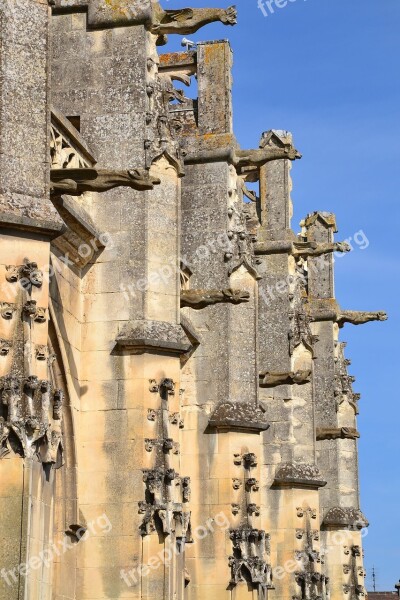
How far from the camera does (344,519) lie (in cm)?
3303

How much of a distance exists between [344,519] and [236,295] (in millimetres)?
12266

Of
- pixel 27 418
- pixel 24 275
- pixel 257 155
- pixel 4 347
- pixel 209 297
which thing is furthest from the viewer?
pixel 257 155

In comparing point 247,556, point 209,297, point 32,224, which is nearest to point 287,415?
point 247,556

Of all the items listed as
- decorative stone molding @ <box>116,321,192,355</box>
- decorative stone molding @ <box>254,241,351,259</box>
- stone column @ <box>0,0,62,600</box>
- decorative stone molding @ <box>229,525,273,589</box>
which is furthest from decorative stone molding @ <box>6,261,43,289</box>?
decorative stone molding @ <box>254,241,351,259</box>

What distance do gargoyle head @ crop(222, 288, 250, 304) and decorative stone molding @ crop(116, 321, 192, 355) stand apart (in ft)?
10.4

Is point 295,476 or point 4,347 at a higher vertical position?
point 295,476

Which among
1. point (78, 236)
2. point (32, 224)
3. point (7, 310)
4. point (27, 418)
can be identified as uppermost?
point (78, 236)

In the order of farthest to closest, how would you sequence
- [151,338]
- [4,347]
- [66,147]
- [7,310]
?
1. [151,338]
2. [66,147]
3. [7,310]
4. [4,347]

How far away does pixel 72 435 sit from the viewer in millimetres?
18219

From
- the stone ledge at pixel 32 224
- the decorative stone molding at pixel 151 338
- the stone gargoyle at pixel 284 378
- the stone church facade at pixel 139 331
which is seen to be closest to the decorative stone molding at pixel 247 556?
the stone church facade at pixel 139 331

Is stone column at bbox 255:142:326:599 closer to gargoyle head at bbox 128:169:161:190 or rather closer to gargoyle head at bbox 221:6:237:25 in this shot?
gargoyle head at bbox 221:6:237:25

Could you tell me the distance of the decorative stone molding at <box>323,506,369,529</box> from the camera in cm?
3309

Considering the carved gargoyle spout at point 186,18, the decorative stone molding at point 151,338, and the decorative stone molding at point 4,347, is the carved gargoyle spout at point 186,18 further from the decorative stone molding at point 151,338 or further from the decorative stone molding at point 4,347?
the decorative stone molding at point 4,347

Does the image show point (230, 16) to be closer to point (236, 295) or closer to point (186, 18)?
point (186, 18)
